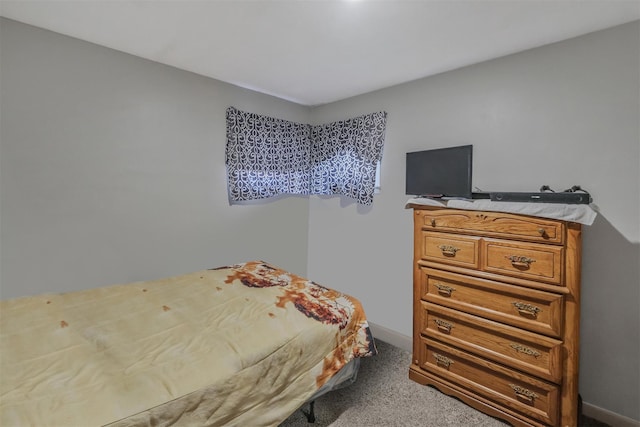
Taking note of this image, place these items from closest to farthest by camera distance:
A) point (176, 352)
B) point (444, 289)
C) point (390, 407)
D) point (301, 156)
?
1. point (176, 352)
2. point (390, 407)
3. point (444, 289)
4. point (301, 156)

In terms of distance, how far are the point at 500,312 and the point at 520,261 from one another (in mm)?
348

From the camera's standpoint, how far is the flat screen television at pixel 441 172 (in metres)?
2.28

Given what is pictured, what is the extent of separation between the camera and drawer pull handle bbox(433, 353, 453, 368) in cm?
217

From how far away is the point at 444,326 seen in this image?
7.14 ft

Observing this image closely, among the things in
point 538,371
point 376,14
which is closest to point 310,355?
point 538,371

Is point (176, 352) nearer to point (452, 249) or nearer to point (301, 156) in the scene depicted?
point (452, 249)

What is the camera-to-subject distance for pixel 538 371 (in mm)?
1799

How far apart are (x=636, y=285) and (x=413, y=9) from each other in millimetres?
2083

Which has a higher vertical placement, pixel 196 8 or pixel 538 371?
pixel 196 8

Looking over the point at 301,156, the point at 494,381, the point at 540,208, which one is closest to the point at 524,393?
the point at 494,381

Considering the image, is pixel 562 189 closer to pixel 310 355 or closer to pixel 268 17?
pixel 310 355

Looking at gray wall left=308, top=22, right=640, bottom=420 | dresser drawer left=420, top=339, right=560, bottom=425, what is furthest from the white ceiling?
dresser drawer left=420, top=339, right=560, bottom=425

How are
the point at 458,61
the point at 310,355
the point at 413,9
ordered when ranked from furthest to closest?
the point at 458,61
the point at 413,9
the point at 310,355

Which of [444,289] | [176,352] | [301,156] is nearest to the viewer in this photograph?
[176,352]
